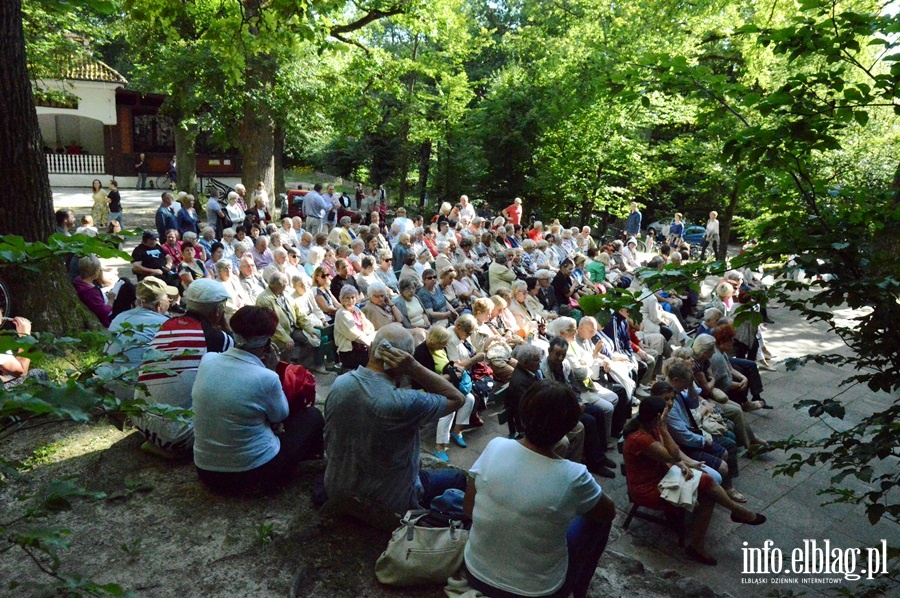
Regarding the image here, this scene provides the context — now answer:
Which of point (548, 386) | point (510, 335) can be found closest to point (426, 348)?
point (510, 335)

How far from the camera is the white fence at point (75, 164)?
80.2 ft

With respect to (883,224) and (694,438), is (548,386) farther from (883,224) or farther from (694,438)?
(694,438)

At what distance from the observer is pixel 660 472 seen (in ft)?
15.4

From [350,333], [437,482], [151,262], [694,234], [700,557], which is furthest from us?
[694,234]

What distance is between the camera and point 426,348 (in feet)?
19.4

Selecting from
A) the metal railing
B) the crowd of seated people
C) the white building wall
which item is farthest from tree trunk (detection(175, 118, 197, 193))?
the crowd of seated people

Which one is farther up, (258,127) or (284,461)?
(258,127)

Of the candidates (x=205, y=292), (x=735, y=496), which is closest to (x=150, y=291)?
(x=205, y=292)

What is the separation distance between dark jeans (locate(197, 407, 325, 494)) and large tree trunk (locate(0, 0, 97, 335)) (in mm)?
2650

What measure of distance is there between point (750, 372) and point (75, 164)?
2542 centimetres

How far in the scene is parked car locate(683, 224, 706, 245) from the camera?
853 inches

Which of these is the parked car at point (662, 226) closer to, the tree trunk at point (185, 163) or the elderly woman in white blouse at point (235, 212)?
the elderly woman in white blouse at point (235, 212)

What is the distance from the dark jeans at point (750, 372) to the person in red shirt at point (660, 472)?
3.19 metres

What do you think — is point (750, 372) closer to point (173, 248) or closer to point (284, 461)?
point (284, 461)
